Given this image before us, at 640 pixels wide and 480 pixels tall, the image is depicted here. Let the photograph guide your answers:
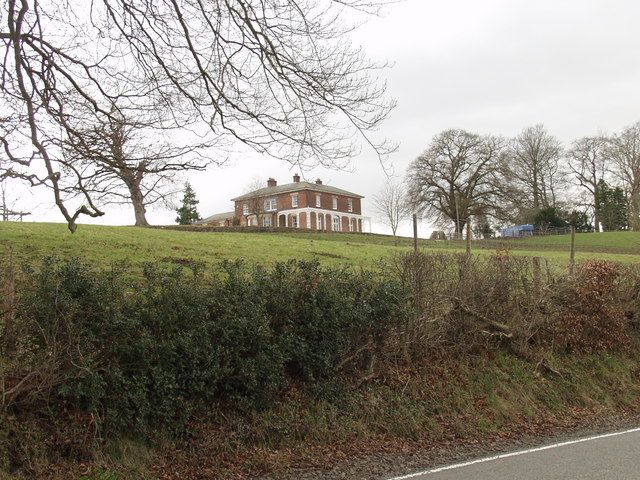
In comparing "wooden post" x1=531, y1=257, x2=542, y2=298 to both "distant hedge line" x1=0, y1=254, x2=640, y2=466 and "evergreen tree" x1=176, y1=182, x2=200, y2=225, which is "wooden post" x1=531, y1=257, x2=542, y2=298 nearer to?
"distant hedge line" x1=0, y1=254, x2=640, y2=466

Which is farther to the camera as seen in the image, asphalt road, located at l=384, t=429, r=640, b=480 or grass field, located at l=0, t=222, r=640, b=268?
grass field, located at l=0, t=222, r=640, b=268

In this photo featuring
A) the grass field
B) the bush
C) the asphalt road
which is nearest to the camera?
the asphalt road

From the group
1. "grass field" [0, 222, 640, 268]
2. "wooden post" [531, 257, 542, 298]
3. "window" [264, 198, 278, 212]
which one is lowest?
"wooden post" [531, 257, 542, 298]

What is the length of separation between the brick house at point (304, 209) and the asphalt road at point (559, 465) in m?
55.4

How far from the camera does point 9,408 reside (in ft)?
20.3

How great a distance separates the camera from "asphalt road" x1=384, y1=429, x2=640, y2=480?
628 centimetres

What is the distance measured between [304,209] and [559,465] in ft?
215

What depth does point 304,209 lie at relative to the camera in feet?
236

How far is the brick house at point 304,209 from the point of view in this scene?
6569 cm

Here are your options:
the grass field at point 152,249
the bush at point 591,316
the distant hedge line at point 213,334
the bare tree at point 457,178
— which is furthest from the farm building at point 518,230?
the distant hedge line at point 213,334

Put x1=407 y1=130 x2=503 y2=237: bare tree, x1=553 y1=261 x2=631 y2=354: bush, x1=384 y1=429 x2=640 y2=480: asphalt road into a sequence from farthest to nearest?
x1=407 y1=130 x2=503 y2=237: bare tree
x1=553 y1=261 x2=631 y2=354: bush
x1=384 y1=429 x2=640 y2=480: asphalt road

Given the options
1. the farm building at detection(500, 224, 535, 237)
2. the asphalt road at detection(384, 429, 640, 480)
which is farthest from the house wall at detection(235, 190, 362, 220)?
the asphalt road at detection(384, 429, 640, 480)

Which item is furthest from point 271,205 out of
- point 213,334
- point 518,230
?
point 213,334

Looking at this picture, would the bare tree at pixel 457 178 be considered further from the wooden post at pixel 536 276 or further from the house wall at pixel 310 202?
the wooden post at pixel 536 276
